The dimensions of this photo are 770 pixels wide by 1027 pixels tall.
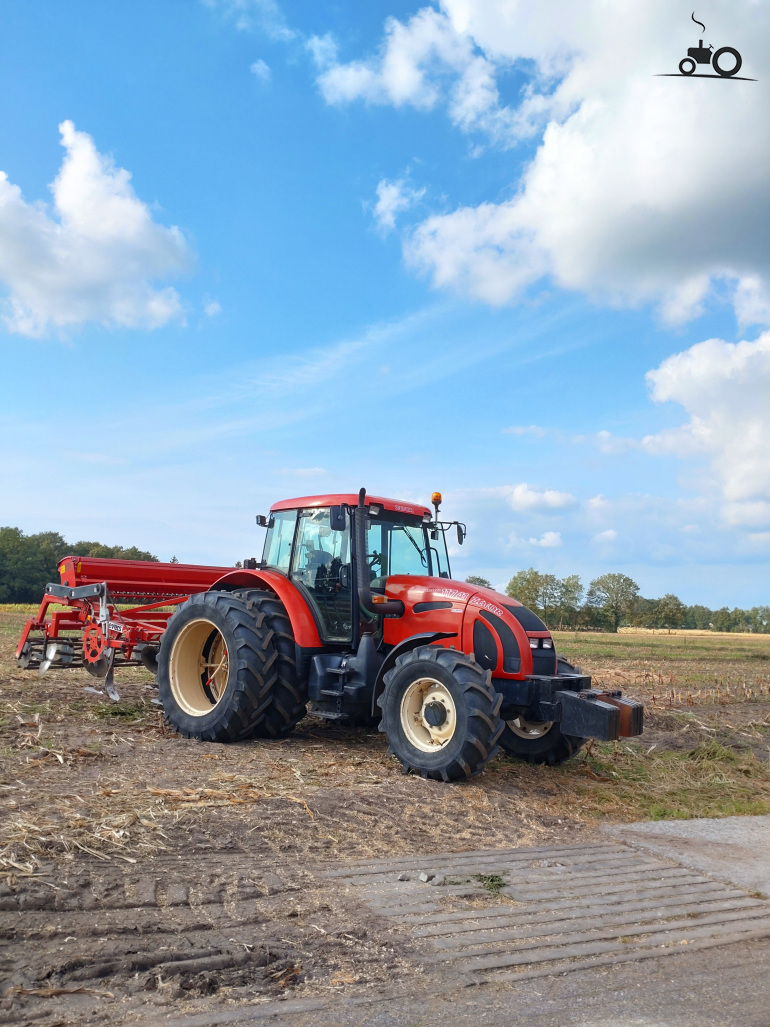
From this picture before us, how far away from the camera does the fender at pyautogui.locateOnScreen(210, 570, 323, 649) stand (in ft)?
27.8

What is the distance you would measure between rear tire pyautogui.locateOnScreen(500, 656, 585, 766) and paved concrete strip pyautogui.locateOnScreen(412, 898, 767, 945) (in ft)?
10.5

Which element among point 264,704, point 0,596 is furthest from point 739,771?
point 0,596

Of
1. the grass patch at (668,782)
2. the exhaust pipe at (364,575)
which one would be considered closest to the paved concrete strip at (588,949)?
the grass patch at (668,782)

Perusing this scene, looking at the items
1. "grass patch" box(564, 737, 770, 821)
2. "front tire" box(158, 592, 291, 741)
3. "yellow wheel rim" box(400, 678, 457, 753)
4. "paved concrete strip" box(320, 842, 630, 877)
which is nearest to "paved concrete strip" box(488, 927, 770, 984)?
"paved concrete strip" box(320, 842, 630, 877)

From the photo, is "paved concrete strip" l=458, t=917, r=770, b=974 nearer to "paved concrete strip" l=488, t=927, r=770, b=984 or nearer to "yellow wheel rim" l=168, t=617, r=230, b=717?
"paved concrete strip" l=488, t=927, r=770, b=984

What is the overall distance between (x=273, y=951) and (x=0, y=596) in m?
56.1

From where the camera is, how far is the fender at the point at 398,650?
25.3 ft

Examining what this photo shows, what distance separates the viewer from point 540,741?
27.0 feet

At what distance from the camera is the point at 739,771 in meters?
8.94

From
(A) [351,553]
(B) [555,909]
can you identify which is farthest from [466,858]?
(A) [351,553]

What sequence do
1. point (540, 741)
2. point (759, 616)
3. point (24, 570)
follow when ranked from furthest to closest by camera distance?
point (759, 616), point (24, 570), point (540, 741)

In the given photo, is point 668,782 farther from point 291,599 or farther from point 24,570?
point 24,570

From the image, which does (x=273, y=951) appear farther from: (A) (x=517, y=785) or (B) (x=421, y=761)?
(A) (x=517, y=785)

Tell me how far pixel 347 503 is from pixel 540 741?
3.05 metres
